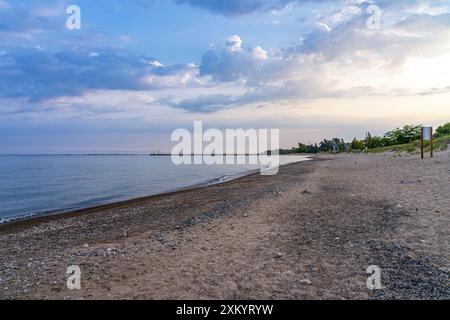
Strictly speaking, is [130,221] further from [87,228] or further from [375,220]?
[375,220]

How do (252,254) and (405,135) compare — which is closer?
(252,254)

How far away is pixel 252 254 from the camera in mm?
6996

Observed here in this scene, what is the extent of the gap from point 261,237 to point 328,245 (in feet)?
5.51

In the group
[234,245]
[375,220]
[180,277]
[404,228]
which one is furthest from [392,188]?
[180,277]

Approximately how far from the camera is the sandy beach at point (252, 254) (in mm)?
5258

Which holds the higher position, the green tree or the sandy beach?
the green tree

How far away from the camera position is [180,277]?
19.1 ft

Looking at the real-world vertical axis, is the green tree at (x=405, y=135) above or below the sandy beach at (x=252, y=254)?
above

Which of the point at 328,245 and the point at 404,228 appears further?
the point at 404,228

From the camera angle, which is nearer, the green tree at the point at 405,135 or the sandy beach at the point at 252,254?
the sandy beach at the point at 252,254

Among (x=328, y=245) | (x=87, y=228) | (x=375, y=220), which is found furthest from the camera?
(x=87, y=228)

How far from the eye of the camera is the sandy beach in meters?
5.26

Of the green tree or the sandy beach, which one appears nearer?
the sandy beach
